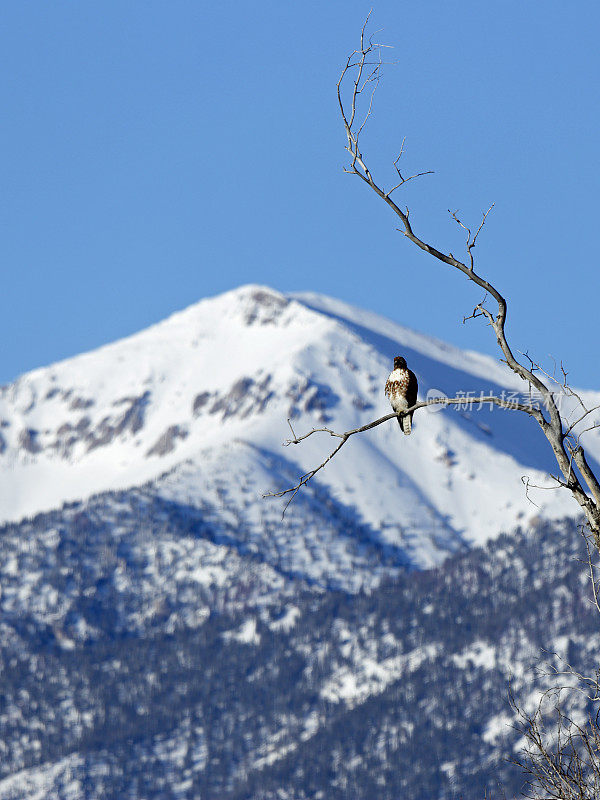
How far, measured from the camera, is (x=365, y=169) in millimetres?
15445

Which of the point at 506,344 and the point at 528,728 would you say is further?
the point at 528,728

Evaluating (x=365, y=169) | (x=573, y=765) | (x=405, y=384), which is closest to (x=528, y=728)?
(x=573, y=765)

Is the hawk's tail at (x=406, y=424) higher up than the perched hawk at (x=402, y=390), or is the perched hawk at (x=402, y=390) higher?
the perched hawk at (x=402, y=390)

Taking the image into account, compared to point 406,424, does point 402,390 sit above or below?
above

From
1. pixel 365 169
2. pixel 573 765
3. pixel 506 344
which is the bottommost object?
pixel 573 765

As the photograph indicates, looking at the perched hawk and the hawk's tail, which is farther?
the perched hawk

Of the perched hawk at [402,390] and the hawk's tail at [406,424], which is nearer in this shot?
the hawk's tail at [406,424]

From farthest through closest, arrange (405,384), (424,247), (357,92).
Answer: (405,384) < (357,92) < (424,247)

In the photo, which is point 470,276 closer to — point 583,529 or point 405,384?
point 583,529

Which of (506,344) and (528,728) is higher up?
(506,344)

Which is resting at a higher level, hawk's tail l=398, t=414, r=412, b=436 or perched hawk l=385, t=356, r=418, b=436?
perched hawk l=385, t=356, r=418, b=436

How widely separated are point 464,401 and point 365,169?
3168 mm

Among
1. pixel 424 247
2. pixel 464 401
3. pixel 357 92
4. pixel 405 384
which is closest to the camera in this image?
pixel 464 401

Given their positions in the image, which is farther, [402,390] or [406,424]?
[402,390]
